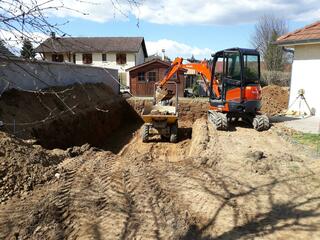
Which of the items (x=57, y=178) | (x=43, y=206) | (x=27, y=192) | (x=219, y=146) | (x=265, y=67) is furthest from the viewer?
(x=265, y=67)

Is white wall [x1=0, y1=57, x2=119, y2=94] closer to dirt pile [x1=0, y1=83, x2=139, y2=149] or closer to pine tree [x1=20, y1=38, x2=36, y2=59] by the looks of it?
pine tree [x1=20, y1=38, x2=36, y2=59]

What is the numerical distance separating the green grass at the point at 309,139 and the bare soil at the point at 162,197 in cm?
Answer: 86

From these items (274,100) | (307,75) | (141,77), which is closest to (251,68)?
(307,75)

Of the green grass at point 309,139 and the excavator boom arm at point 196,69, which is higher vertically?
the excavator boom arm at point 196,69

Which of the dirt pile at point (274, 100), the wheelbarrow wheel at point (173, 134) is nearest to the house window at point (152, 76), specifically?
the dirt pile at point (274, 100)

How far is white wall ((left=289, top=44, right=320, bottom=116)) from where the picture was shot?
1455 centimetres

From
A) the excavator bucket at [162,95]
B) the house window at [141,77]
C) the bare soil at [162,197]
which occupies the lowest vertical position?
the bare soil at [162,197]

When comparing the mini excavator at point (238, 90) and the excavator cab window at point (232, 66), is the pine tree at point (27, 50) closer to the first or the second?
the mini excavator at point (238, 90)

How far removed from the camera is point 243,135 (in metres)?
11.2

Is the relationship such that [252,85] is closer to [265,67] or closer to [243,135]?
[243,135]

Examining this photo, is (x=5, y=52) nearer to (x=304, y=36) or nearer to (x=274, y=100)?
(x=304, y=36)

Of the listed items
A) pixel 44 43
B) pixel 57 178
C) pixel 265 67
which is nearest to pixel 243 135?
pixel 57 178

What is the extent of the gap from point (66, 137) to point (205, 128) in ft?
15.8

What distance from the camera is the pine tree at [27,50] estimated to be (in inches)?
86.6
